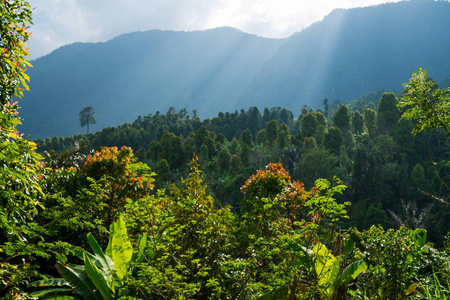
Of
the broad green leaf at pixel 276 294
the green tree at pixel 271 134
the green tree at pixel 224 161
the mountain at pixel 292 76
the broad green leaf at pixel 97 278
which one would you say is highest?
the mountain at pixel 292 76

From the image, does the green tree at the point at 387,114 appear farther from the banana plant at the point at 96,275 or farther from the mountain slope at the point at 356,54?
the mountain slope at the point at 356,54

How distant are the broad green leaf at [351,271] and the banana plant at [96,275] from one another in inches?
102

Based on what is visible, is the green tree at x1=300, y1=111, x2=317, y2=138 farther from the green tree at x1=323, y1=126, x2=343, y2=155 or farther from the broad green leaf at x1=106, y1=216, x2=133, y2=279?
the broad green leaf at x1=106, y1=216, x2=133, y2=279

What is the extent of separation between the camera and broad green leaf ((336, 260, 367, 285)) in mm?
4035

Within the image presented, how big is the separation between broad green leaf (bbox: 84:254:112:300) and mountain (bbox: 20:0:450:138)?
133934 mm

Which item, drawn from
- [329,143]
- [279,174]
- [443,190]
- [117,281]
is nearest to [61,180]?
[117,281]

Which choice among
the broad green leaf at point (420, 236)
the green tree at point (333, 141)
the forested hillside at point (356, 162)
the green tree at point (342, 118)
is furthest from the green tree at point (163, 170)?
the broad green leaf at point (420, 236)

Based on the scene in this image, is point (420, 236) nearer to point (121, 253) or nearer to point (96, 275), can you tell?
point (121, 253)

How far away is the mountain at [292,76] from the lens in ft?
452

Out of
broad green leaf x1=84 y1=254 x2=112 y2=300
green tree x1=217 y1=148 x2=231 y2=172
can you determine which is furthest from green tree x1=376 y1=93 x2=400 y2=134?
broad green leaf x1=84 y1=254 x2=112 y2=300

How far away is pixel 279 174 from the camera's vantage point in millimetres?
7461

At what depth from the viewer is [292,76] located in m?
166

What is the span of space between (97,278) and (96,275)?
0.04 meters

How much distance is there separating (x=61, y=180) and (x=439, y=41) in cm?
16619
